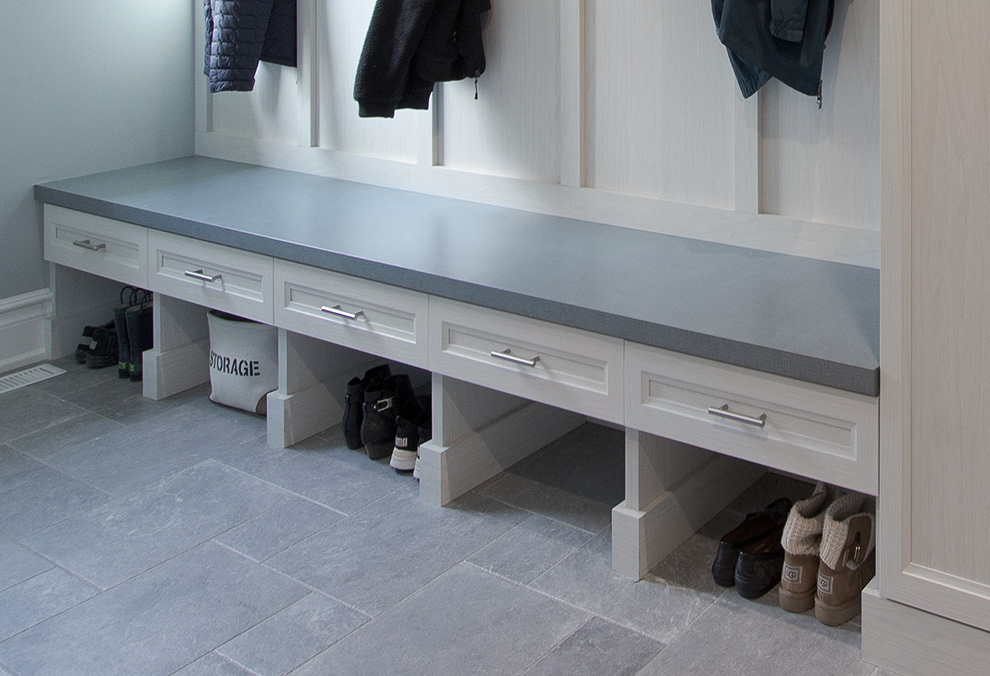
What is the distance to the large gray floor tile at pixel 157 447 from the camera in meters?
3.04

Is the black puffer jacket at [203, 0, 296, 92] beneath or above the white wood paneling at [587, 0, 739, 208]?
above

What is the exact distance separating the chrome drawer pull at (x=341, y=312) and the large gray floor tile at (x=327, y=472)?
0.43 m

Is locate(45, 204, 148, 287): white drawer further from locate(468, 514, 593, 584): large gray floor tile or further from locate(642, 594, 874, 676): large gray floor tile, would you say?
locate(642, 594, 874, 676): large gray floor tile

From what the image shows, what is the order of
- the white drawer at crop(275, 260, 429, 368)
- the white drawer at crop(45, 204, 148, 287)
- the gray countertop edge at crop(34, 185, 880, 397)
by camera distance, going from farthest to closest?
the white drawer at crop(45, 204, 148, 287)
the white drawer at crop(275, 260, 429, 368)
the gray countertop edge at crop(34, 185, 880, 397)

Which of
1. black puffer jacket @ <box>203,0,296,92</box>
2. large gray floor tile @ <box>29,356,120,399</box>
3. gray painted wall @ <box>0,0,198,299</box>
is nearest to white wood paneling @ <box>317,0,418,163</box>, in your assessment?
black puffer jacket @ <box>203,0,296,92</box>

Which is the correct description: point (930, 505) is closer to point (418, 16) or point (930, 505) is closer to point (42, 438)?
point (418, 16)

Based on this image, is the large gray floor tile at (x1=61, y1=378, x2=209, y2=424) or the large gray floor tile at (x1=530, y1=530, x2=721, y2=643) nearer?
the large gray floor tile at (x1=530, y1=530, x2=721, y2=643)

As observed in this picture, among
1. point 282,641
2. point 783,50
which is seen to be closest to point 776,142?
point 783,50

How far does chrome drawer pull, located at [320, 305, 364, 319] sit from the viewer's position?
287cm

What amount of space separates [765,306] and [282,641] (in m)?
1.16

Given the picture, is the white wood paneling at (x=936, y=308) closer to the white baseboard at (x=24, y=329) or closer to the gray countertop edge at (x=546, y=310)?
the gray countertop edge at (x=546, y=310)

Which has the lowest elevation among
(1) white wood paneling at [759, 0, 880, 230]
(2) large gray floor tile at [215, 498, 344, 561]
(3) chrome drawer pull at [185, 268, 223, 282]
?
(2) large gray floor tile at [215, 498, 344, 561]

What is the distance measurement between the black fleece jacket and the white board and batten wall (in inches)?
3.7

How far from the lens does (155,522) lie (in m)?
2.79
